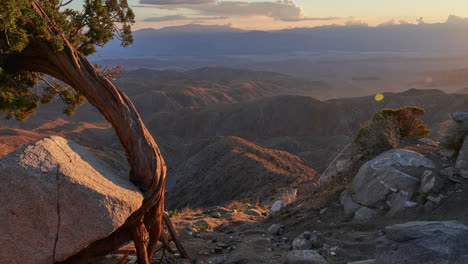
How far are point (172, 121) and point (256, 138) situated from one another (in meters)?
20.9

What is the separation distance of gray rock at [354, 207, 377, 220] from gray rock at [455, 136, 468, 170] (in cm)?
213

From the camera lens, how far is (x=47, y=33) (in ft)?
20.6

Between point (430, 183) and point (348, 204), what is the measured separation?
201cm

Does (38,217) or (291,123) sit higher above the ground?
(38,217)

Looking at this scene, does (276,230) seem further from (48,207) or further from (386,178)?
(48,207)

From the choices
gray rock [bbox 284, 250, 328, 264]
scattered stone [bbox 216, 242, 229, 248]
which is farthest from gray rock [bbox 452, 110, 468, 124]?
scattered stone [bbox 216, 242, 229, 248]

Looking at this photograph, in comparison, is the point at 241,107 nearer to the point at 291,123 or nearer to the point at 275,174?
the point at 291,123

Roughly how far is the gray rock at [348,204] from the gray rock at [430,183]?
61.7 inches

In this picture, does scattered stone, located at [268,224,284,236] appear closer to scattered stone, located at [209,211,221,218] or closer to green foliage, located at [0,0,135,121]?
scattered stone, located at [209,211,221,218]

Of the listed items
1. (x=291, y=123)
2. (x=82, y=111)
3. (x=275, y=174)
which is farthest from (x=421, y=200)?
(x=82, y=111)

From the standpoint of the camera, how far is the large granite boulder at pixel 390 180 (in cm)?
905

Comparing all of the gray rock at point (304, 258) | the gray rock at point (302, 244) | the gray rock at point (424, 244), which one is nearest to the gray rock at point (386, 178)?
the gray rock at point (302, 244)

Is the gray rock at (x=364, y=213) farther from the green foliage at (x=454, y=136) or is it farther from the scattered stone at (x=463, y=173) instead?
the green foliage at (x=454, y=136)

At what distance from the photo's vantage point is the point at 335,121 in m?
69.9
